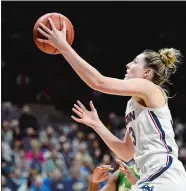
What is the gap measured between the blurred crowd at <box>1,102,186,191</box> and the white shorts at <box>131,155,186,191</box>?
5444 mm

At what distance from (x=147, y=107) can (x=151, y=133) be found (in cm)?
20

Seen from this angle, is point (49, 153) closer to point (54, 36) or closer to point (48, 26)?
point (48, 26)

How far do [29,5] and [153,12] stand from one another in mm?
3181

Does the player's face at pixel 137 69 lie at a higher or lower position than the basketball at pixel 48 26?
lower

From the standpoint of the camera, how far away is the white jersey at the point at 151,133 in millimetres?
3600

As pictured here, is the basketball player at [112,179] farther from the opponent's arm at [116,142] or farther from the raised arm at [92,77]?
the raised arm at [92,77]

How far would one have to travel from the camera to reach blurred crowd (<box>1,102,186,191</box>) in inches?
364

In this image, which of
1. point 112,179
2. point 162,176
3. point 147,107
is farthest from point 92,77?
point 112,179

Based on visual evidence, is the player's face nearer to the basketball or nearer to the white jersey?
the white jersey

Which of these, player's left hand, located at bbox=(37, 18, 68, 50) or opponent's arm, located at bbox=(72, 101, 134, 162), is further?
opponent's arm, located at bbox=(72, 101, 134, 162)

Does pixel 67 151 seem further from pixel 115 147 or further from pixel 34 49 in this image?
pixel 115 147

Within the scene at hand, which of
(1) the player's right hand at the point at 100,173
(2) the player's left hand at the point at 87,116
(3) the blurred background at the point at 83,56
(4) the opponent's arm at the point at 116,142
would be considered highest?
(3) the blurred background at the point at 83,56

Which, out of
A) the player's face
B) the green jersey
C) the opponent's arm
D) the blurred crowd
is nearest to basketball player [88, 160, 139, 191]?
the green jersey

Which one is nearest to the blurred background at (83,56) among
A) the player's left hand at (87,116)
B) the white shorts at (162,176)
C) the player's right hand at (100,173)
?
the player's left hand at (87,116)
